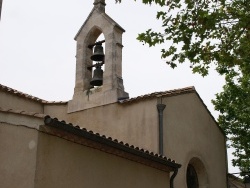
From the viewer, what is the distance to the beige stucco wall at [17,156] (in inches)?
306

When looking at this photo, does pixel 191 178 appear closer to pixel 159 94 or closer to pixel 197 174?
pixel 197 174

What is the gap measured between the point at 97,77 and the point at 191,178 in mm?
4139

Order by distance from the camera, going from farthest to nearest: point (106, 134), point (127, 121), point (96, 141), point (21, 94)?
point (21, 94)
point (106, 134)
point (127, 121)
point (96, 141)

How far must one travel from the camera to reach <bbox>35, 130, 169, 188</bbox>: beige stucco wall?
7969mm

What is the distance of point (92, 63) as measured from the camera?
1470cm

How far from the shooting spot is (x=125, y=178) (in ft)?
32.0

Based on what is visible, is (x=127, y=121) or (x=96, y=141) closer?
(x=96, y=141)

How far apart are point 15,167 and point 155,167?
3.85 metres

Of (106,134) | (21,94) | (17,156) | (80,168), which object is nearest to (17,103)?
(21,94)

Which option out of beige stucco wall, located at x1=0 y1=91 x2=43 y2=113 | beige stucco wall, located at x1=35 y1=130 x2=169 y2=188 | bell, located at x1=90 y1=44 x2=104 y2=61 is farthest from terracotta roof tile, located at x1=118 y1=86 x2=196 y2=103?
beige stucco wall, located at x1=35 y1=130 x2=169 y2=188

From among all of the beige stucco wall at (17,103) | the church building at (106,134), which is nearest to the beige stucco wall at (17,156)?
the church building at (106,134)

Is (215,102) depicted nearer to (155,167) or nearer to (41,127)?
(155,167)

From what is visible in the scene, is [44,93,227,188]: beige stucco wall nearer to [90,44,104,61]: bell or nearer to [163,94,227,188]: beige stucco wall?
[163,94,227,188]: beige stucco wall

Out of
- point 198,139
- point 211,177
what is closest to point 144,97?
point 198,139
